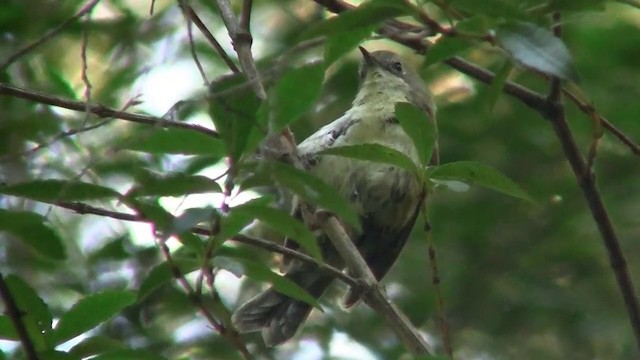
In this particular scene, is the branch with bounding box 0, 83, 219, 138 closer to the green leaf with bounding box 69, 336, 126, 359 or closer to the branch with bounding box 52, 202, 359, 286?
the branch with bounding box 52, 202, 359, 286

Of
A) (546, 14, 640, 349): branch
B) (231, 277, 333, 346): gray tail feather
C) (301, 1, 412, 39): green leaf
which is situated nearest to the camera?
(301, 1, 412, 39): green leaf

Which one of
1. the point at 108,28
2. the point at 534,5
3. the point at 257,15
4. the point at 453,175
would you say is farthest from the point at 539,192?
the point at 534,5

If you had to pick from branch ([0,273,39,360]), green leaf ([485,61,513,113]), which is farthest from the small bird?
branch ([0,273,39,360])

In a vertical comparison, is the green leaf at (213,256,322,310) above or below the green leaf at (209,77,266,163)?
below

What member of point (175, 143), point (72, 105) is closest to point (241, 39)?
point (72, 105)

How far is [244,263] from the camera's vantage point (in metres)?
2.47

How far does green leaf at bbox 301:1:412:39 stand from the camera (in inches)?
82.0

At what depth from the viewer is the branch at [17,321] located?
225cm

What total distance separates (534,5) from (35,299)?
1.35m

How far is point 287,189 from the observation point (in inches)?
89.7

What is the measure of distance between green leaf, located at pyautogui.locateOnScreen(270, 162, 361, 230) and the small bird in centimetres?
267

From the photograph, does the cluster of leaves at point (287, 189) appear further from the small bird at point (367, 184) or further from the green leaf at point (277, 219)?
the small bird at point (367, 184)

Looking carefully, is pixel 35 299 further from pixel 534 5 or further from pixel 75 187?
pixel 534 5

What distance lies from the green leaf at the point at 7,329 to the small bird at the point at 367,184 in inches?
104
